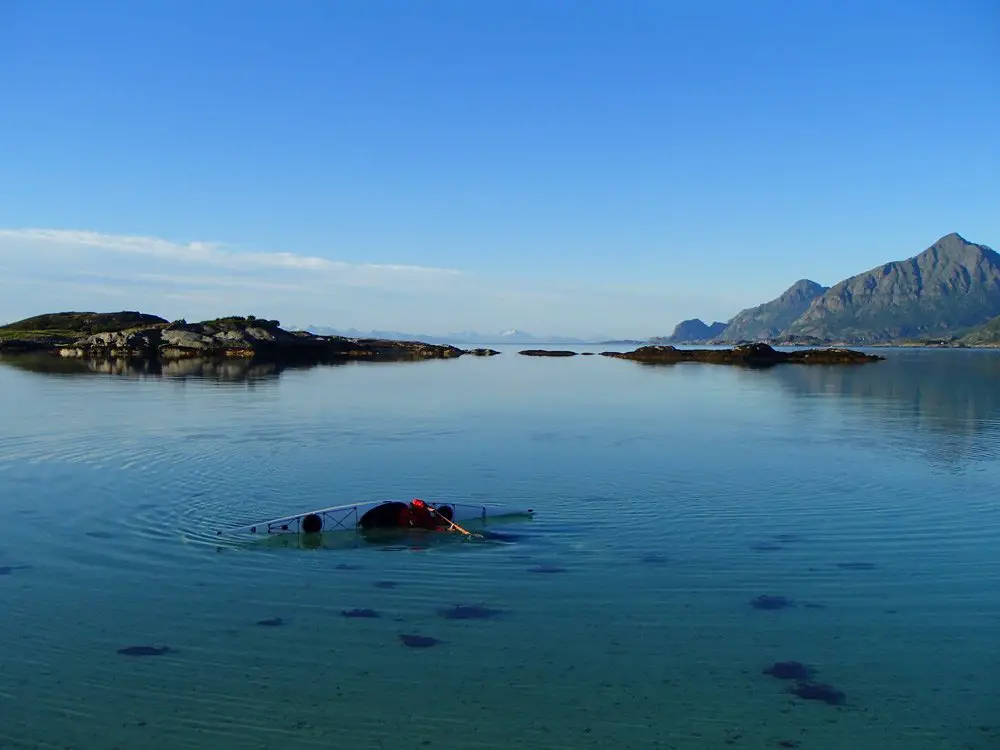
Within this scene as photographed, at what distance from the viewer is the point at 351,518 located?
24766mm

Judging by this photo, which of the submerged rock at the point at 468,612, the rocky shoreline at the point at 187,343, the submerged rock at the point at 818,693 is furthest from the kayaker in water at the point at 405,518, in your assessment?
the rocky shoreline at the point at 187,343

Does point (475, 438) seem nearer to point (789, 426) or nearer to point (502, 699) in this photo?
point (789, 426)

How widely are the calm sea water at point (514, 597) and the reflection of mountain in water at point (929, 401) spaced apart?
1.69m

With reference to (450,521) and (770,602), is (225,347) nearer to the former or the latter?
(450,521)

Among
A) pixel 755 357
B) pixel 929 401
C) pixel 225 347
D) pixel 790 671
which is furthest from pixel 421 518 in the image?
pixel 755 357

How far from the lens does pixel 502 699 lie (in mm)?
13680

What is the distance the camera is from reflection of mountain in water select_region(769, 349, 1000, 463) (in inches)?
1781

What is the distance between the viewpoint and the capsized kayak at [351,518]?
78.4 ft

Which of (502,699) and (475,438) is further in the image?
(475,438)

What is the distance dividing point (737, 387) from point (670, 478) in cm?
6012

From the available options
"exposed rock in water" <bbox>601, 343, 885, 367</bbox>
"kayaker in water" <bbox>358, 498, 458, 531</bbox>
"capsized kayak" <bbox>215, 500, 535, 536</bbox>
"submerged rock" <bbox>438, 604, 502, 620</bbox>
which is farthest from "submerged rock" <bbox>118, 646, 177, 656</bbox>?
"exposed rock in water" <bbox>601, 343, 885, 367</bbox>

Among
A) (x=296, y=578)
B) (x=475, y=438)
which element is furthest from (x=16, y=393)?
(x=296, y=578)

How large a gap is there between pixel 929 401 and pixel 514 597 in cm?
6580

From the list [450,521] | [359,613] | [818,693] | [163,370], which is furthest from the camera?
[163,370]
